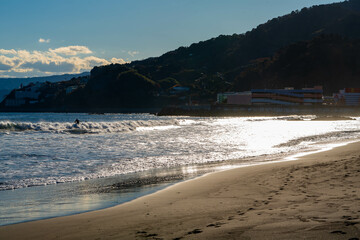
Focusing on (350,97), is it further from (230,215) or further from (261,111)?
(230,215)

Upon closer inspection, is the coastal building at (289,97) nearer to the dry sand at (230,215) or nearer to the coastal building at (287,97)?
the coastal building at (287,97)

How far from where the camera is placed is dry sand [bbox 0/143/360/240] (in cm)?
569

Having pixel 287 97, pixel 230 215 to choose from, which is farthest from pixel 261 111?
pixel 230 215

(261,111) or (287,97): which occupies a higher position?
(287,97)

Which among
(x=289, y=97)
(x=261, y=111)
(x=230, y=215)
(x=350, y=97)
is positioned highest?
(x=289, y=97)

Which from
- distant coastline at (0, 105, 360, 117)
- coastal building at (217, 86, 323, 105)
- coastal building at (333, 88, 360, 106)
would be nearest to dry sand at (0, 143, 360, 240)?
distant coastline at (0, 105, 360, 117)

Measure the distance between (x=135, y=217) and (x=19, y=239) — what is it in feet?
6.77

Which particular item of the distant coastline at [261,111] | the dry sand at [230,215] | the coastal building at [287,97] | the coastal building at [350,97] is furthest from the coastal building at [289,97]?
the dry sand at [230,215]

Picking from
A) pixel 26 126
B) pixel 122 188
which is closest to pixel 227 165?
pixel 122 188

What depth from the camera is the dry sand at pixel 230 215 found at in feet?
18.7

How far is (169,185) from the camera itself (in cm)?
1149

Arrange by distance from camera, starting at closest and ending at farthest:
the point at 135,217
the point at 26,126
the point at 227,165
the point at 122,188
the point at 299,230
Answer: the point at 299,230 → the point at 135,217 → the point at 122,188 → the point at 227,165 → the point at 26,126

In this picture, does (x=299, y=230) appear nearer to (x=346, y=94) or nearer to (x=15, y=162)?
(x=15, y=162)

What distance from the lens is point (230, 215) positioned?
6.93 m
